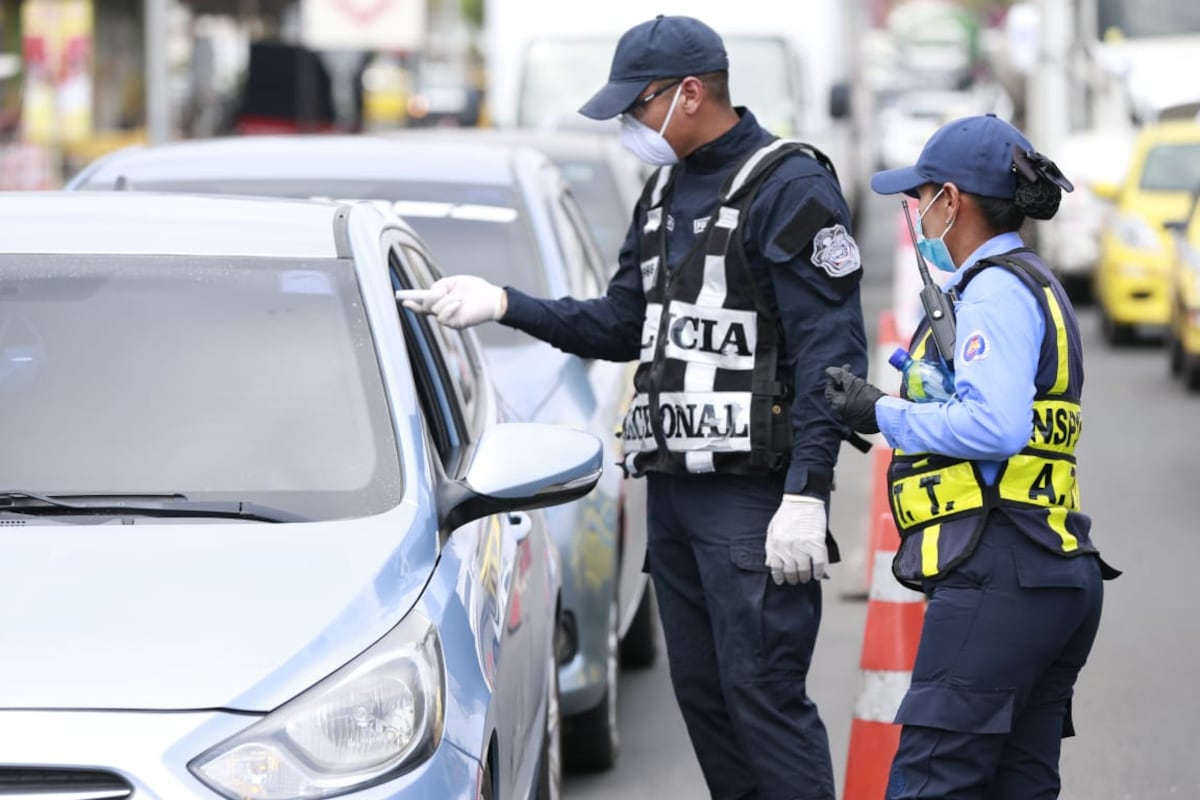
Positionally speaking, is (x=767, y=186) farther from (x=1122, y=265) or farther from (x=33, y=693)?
(x=1122, y=265)

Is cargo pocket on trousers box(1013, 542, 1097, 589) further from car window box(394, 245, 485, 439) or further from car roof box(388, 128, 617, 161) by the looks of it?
car roof box(388, 128, 617, 161)

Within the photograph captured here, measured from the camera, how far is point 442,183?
23.0 feet

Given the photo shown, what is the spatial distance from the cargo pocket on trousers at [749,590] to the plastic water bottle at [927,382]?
0.64m

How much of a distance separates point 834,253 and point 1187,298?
32.9 feet

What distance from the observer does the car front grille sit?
3.07 m

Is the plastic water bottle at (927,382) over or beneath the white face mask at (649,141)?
beneath

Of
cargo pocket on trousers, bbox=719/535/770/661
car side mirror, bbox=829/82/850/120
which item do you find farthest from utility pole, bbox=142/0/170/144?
cargo pocket on trousers, bbox=719/535/770/661

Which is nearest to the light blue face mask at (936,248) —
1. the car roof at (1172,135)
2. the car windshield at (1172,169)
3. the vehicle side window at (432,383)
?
the vehicle side window at (432,383)

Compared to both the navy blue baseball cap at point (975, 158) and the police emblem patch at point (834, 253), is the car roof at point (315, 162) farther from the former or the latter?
the navy blue baseball cap at point (975, 158)

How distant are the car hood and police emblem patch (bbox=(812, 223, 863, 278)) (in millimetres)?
1087

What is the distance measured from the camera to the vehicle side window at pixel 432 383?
14.4 feet

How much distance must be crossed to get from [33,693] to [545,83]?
1530 centimetres

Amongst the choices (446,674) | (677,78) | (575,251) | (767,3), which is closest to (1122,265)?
A: (767,3)

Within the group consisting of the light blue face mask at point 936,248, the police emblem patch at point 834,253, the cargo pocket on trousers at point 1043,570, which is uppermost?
the light blue face mask at point 936,248
